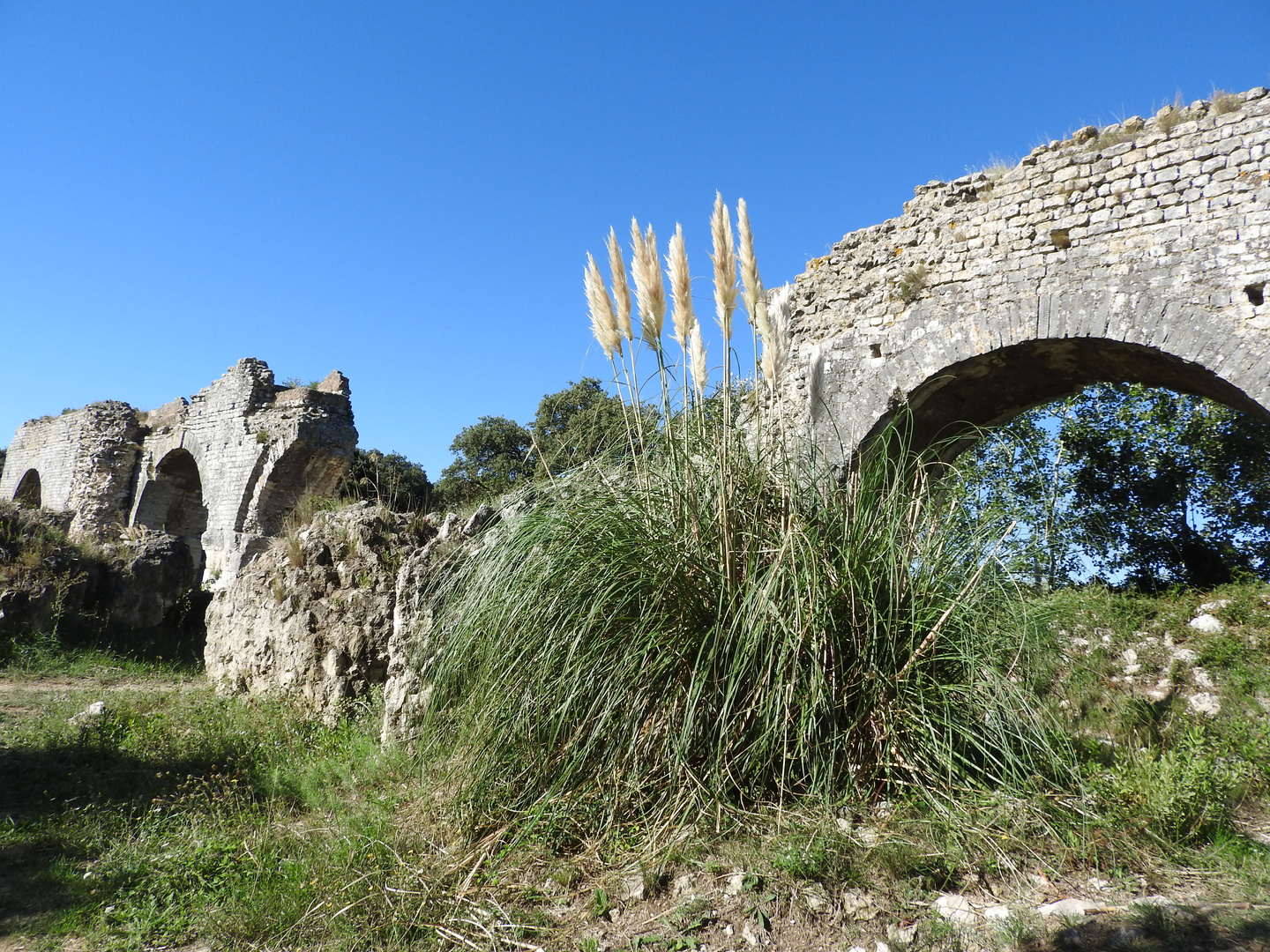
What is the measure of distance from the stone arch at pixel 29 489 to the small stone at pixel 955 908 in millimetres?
21541

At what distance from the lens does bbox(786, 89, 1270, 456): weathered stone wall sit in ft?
16.2

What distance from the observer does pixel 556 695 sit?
2918 mm

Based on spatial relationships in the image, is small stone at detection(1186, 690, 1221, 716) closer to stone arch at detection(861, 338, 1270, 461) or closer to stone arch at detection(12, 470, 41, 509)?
stone arch at detection(861, 338, 1270, 461)

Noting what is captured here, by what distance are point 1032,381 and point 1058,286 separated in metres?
0.98

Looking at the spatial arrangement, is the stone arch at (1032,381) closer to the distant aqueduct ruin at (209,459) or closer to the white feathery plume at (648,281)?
the white feathery plume at (648,281)

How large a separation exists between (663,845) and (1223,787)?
2.02 metres

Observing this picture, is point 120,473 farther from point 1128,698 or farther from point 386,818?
point 1128,698

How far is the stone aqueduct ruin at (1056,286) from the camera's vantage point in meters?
4.93

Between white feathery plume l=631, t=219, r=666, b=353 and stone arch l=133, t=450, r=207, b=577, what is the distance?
46.1 ft

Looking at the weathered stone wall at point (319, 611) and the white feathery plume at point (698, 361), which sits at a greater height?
the white feathery plume at point (698, 361)

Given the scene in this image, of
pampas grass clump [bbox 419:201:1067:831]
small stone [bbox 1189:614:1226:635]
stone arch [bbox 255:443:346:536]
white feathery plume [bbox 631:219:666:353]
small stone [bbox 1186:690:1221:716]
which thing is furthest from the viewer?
stone arch [bbox 255:443:346:536]

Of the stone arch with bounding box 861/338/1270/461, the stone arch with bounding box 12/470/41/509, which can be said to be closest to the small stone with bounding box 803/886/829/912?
the stone arch with bounding box 861/338/1270/461

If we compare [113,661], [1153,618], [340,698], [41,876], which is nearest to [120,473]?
[113,661]

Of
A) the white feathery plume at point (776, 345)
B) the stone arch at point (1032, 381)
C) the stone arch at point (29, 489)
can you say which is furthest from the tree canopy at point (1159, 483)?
the stone arch at point (29, 489)
